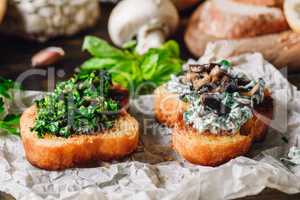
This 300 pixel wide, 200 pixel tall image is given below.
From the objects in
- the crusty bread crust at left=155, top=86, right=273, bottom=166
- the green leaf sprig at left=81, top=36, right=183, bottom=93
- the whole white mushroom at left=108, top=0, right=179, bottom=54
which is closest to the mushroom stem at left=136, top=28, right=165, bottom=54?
the whole white mushroom at left=108, top=0, right=179, bottom=54

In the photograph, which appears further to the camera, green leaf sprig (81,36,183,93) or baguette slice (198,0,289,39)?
baguette slice (198,0,289,39)

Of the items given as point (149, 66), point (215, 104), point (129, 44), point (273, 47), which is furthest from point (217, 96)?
point (129, 44)

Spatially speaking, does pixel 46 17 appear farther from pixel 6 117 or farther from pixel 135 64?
pixel 6 117

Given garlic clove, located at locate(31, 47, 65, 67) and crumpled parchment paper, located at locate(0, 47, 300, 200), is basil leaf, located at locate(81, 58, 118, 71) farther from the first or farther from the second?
crumpled parchment paper, located at locate(0, 47, 300, 200)

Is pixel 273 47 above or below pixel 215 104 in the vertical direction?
above

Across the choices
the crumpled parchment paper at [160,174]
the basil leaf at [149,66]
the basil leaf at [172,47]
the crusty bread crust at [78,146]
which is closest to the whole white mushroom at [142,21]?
the basil leaf at [172,47]

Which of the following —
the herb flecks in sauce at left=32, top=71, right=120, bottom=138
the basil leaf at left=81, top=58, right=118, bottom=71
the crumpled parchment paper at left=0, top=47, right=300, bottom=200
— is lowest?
the crumpled parchment paper at left=0, top=47, right=300, bottom=200
